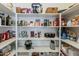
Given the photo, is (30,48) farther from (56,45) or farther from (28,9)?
(28,9)

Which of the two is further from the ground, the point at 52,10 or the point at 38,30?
the point at 52,10

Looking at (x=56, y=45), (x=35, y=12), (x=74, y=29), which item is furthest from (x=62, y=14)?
(x=56, y=45)

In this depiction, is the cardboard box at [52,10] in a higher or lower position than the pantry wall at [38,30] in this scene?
higher

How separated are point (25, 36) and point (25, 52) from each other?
351 millimetres

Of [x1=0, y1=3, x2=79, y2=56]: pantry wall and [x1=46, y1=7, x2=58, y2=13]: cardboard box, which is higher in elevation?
[x1=46, y1=7, x2=58, y2=13]: cardboard box

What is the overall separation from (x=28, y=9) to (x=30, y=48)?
833mm

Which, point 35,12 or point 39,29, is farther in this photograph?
point 39,29

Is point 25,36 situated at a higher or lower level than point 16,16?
lower

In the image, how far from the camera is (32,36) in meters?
2.16

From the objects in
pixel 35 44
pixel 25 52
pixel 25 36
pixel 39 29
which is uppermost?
pixel 39 29

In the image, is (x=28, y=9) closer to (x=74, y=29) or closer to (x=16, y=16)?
(x=16, y=16)

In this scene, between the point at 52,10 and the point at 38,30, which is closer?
the point at 52,10

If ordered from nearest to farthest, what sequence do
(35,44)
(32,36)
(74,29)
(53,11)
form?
(74,29) → (53,11) → (32,36) → (35,44)

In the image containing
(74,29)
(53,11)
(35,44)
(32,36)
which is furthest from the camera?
(35,44)
